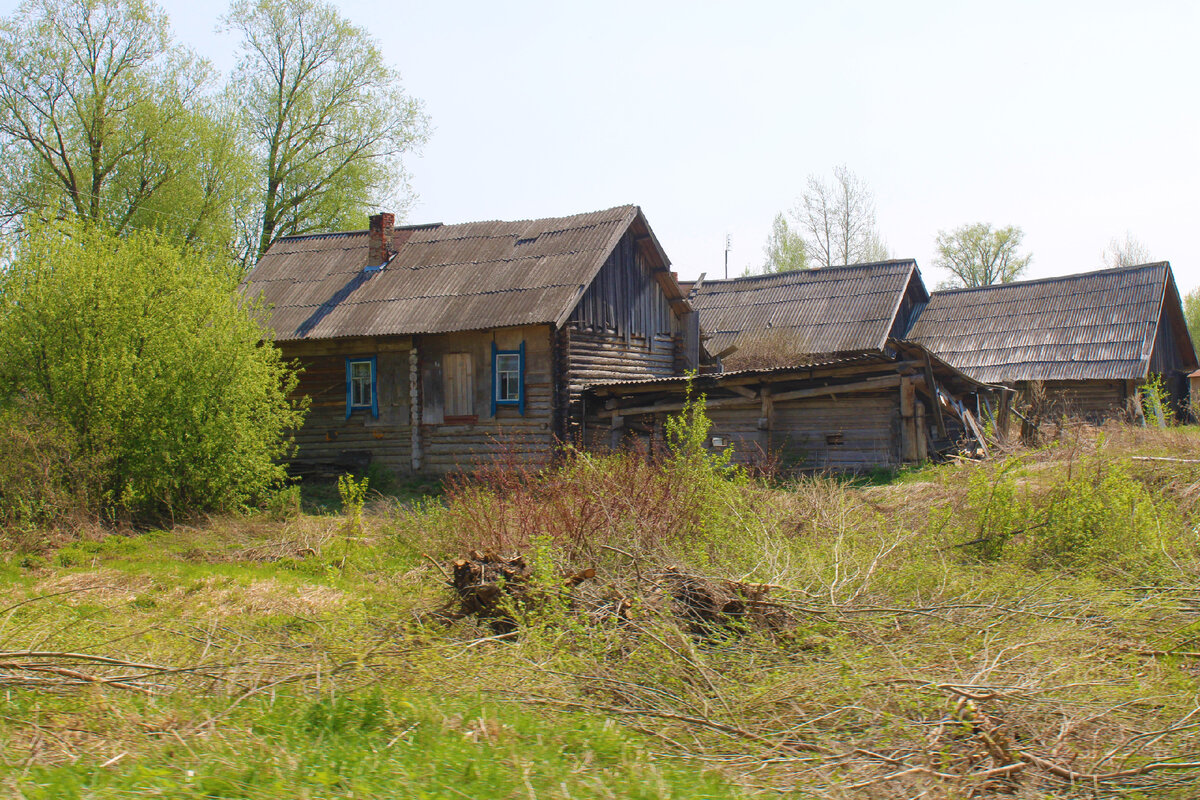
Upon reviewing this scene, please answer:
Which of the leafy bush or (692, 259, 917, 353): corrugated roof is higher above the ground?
(692, 259, 917, 353): corrugated roof

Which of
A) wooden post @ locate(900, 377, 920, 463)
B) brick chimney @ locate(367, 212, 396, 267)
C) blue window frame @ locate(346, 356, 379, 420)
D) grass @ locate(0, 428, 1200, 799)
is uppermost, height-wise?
brick chimney @ locate(367, 212, 396, 267)

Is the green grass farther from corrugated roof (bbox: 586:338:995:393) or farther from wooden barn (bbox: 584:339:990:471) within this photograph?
corrugated roof (bbox: 586:338:995:393)

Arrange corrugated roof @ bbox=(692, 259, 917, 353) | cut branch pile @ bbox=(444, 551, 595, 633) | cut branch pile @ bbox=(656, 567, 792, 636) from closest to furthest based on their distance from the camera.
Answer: cut branch pile @ bbox=(656, 567, 792, 636) < cut branch pile @ bbox=(444, 551, 595, 633) < corrugated roof @ bbox=(692, 259, 917, 353)

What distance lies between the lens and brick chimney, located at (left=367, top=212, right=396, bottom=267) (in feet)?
73.6

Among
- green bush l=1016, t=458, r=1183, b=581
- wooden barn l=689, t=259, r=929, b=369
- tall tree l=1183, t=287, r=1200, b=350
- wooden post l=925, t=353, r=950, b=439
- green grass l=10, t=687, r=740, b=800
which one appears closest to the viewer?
green grass l=10, t=687, r=740, b=800

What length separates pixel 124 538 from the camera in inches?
521

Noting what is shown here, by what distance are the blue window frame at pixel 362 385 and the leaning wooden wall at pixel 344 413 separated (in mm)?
92

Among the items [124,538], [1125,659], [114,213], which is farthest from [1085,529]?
[114,213]

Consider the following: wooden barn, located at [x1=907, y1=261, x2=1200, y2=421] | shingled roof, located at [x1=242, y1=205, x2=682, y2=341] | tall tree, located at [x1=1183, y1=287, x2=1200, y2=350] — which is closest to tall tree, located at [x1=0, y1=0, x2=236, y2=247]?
shingled roof, located at [x1=242, y1=205, x2=682, y2=341]

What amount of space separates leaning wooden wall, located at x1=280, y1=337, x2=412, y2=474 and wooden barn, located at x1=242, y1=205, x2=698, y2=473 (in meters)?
0.03

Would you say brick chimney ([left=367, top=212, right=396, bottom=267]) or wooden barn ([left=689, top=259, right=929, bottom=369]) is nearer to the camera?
brick chimney ([left=367, top=212, right=396, bottom=267])

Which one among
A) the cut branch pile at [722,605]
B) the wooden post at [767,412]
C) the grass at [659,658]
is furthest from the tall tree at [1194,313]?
the cut branch pile at [722,605]

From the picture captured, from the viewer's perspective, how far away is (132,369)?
47.1 feet

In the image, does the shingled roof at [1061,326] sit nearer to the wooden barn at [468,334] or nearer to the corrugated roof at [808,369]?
the corrugated roof at [808,369]
